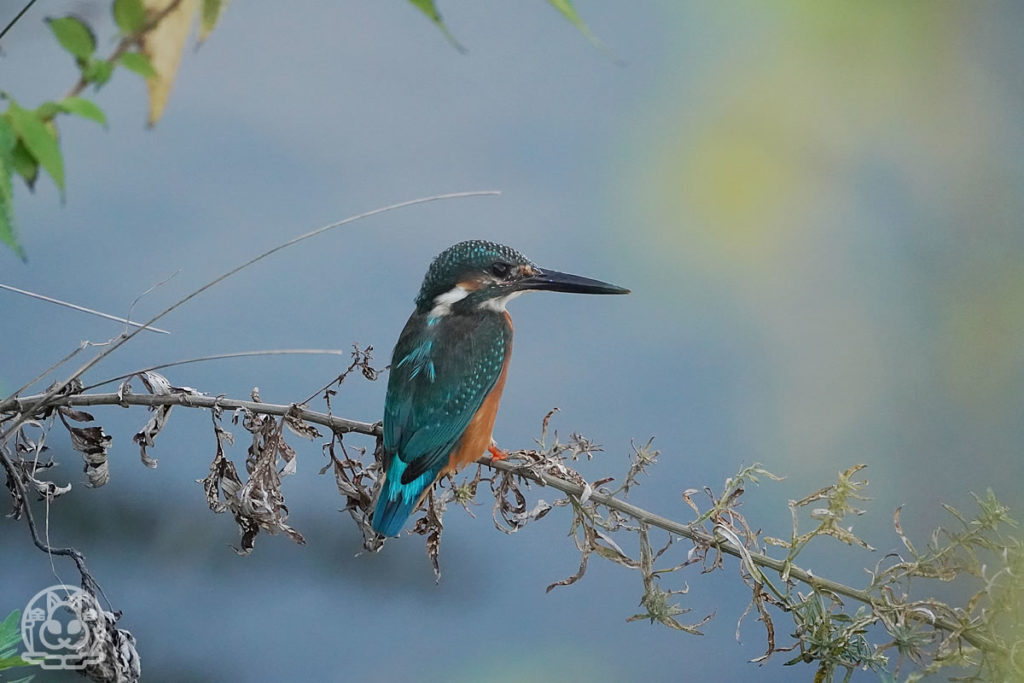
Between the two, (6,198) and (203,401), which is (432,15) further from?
(203,401)

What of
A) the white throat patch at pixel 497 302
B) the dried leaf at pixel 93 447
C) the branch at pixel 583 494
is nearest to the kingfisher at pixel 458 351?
the white throat patch at pixel 497 302

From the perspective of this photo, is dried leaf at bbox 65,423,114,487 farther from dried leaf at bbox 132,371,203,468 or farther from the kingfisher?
the kingfisher

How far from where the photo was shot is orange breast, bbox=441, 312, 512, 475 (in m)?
1.06

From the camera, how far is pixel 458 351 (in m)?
1.07

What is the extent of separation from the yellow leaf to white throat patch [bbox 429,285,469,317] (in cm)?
55

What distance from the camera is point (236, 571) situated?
1.67 m

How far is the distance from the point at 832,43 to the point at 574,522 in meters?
1.38

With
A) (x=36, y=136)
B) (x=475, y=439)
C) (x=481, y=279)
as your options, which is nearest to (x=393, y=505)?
(x=475, y=439)

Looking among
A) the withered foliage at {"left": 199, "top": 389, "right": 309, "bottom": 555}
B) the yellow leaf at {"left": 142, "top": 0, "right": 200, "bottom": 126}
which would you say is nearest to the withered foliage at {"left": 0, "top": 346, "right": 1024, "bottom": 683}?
the withered foliage at {"left": 199, "top": 389, "right": 309, "bottom": 555}

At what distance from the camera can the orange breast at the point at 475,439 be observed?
1064 millimetres

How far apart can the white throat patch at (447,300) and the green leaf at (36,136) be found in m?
0.59

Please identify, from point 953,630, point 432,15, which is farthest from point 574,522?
point 432,15

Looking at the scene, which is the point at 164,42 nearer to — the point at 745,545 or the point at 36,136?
the point at 36,136

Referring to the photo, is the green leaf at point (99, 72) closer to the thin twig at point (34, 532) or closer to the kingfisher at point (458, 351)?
the thin twig at point (34, 532)
